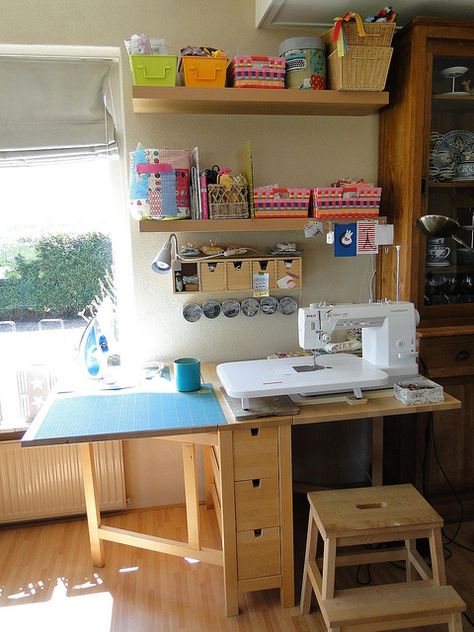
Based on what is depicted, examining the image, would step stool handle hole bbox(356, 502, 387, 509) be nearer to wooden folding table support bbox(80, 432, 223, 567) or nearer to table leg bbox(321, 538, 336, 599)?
table leg bbox(321, 538, 336, 599)

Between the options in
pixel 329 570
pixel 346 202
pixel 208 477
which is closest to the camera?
Result: pixel 329 570

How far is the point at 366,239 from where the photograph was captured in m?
2.26

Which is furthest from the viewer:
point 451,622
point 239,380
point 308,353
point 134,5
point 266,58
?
point 308,353

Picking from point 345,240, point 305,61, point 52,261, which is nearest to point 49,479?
point 52,261

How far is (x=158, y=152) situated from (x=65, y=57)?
66cm

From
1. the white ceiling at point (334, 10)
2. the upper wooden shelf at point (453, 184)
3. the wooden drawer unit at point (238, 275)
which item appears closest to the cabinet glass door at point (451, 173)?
the upper wooden shelf at point (453, 184)

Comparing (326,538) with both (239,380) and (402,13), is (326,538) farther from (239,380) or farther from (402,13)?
(402,13)

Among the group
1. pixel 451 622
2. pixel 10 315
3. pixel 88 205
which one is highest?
pixel 88 205

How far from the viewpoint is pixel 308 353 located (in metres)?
2.31

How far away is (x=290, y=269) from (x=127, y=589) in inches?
56.5

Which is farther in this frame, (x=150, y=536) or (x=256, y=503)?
(x=150, y=536)

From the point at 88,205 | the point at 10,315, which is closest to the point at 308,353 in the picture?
the point at 88,205

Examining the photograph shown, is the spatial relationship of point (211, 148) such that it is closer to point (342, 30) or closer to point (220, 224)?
point (220, 224)

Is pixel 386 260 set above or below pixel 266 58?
below
